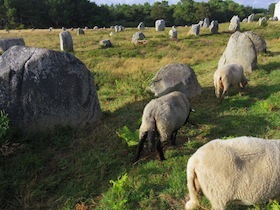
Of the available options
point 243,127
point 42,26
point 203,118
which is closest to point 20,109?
point 203,118

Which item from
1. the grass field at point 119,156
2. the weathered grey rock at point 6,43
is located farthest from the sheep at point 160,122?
the weathered grey rock at point 6,43

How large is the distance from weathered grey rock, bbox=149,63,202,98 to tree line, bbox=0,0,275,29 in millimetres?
53702

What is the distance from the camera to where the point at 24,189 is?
6055mm

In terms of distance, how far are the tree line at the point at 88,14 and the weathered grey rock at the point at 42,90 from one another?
54261 mm

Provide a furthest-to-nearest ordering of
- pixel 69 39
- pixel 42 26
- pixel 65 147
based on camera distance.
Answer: pixel 42 26 < pixel 69 39 < pixel 65 147

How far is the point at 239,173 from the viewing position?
3.86m

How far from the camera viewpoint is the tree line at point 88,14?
5928 cm

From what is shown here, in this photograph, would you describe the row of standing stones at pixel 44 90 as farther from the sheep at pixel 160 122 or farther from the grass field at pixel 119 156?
the sheep at pixel 160 122

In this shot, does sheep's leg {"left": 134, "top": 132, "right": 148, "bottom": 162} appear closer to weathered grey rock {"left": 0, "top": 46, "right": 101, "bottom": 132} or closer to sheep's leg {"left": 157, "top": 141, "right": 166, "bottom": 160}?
sheep's leg {"left": 157, "top": 141, "right": 166, "bottom": 160}

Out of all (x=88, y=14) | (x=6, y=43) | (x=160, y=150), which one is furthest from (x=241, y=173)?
(x=88, y=14)

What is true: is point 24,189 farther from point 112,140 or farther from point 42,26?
point 42,26

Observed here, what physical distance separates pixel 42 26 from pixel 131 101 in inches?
2283

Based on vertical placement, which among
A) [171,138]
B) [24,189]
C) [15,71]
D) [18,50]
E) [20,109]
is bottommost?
[24,189]

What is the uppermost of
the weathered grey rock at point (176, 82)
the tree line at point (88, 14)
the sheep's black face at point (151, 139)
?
the tree line at point (88, 14)
